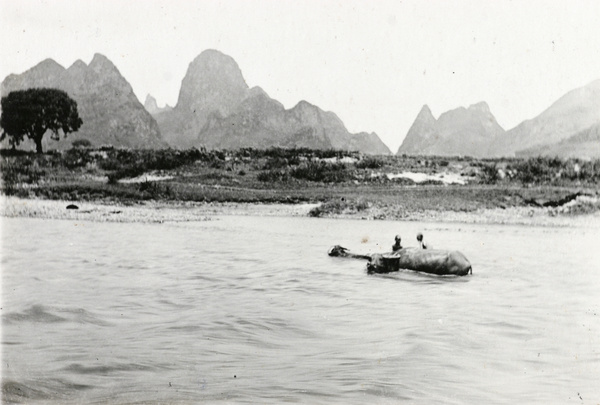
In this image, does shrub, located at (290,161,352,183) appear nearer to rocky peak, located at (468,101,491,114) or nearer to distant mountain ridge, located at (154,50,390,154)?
distant mountain ridge, located at (154,50,390,154)

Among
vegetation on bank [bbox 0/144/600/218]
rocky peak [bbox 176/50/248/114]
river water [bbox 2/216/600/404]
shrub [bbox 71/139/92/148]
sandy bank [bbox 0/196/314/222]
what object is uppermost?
rocky peak [bbox 176/50/248/114]

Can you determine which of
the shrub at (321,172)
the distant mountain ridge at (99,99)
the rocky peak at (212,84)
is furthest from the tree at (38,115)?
the shrub at (321,172)

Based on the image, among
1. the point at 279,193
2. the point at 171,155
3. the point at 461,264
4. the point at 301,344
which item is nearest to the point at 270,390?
the point at 301,344

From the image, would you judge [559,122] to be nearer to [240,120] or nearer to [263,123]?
[263,123]

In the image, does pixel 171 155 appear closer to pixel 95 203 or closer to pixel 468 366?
pixel 95 203

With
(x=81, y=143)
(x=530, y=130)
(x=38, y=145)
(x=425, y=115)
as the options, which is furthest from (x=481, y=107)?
(x=81, y=143)

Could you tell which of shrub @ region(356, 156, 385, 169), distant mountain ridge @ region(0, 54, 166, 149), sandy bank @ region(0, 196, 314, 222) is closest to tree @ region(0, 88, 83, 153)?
distant mountain ridge @ region(0, 54, 166, 149)
